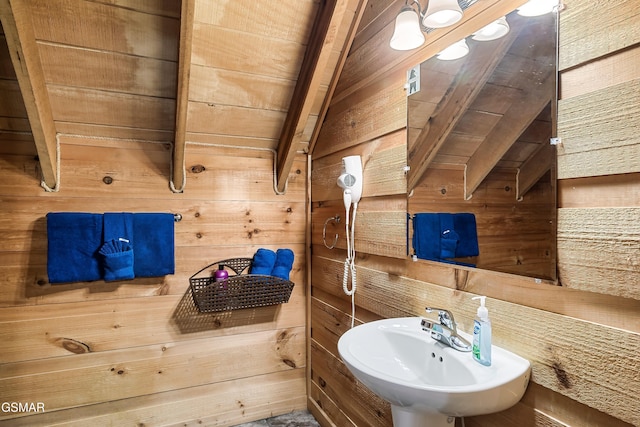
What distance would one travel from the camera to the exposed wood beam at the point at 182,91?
4.57ft

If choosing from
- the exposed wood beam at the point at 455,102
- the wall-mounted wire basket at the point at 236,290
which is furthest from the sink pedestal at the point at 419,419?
the wall-mounted wire basket at the point at 236,290

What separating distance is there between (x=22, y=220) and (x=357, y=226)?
165cm

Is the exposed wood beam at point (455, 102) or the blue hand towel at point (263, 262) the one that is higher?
the exposed wood beam at point (455, 102)

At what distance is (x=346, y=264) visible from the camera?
187 centimetres

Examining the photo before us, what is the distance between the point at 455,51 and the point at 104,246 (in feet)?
5.89

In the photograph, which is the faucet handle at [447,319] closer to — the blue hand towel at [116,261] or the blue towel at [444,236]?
the blue towel at [444,236]

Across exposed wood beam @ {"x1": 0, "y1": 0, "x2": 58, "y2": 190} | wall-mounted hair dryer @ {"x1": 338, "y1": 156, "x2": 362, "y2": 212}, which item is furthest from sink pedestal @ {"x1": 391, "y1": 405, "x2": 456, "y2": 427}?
exposed wood beam @ {"x1": 0, "y1": 0, "x2": 58, "y2": 190}

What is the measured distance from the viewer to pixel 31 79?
4.96 ft

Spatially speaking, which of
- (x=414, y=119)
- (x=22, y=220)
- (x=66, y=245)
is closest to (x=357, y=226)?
(x=414, y=119)

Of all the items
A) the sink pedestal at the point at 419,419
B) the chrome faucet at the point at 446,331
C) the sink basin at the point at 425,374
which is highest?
the chrome faucet at the point at 446,331

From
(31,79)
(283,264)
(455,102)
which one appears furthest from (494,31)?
(31,79)

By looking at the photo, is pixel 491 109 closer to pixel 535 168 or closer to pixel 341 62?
pixel 535 168

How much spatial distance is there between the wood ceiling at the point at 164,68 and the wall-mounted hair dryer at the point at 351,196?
15.8 inches

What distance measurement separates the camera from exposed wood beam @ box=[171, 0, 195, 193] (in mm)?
1393
